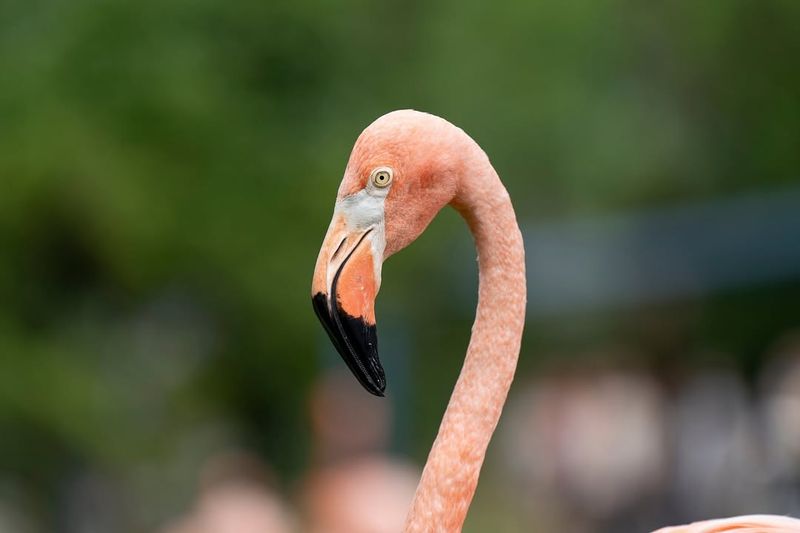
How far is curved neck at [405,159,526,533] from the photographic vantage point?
2.78m

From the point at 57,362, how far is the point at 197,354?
1.13 meters

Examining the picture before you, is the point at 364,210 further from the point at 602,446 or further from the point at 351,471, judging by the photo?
the point at 602,446

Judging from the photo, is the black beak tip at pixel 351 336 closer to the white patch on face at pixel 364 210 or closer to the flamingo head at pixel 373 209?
the flamingo head at pixel 373 209

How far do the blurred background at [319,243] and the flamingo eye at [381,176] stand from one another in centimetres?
352

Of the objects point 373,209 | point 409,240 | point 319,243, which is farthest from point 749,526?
point 319,243

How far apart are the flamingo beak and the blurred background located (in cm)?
344

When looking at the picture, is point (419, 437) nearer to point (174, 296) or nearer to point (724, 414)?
point (724, 414)

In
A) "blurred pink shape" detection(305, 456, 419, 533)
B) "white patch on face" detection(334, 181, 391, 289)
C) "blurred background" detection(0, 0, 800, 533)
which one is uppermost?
"blurred background" detection(0, 0, 800, 533)

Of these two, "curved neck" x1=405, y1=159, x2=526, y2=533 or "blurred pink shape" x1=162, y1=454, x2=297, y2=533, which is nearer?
"curved neck" x1=405, y1=159, x2=526, y2=533

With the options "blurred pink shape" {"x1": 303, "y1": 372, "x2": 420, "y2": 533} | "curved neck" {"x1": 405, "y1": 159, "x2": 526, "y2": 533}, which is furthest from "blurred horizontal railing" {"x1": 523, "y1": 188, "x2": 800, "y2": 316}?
"curved neck" {"x1": 405, "y1": 159, "x2": 526, "y2": 533}

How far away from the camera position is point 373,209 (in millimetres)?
2750

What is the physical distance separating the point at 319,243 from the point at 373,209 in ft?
18.7

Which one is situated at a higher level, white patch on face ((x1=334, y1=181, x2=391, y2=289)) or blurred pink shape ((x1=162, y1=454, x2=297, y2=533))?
blurred pink shape ((x1=162, y1=454, x2=297, y2=533))

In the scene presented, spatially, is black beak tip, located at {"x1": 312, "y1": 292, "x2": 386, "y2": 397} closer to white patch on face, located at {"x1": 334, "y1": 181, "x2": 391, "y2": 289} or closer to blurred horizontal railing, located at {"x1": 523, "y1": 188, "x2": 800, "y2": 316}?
white patch on face, located at {"x1": 334, "y1": 181, "x2": 391, "y2": 289}
